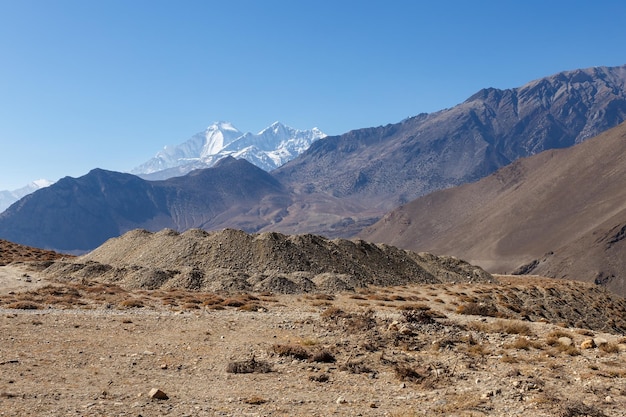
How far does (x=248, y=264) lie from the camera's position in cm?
4825

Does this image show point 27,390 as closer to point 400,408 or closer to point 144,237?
point 400,408

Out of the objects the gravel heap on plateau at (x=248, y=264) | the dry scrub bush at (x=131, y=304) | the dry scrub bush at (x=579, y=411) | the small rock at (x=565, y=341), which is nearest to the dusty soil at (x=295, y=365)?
the dry scrub bush at (x=579, y=411)

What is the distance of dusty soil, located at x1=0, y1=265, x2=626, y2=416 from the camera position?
556 inches

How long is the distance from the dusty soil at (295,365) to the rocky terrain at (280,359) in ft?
0.21

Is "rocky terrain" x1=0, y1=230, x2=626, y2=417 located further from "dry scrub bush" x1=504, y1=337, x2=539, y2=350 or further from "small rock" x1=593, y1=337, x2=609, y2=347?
"small rock" x1=593, y1=337, x2=609, y2=347

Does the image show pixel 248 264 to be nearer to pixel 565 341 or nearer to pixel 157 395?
pixel 565 341

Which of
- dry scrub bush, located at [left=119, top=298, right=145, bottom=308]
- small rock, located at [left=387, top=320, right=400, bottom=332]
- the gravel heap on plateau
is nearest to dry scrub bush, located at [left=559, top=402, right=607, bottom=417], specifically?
small rock, located at [left=387, top=320, right=400, bottom=332]

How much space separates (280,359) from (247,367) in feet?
5.13

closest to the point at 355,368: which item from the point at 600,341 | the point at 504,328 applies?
the point at 504,328

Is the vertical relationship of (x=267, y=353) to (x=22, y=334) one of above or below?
below

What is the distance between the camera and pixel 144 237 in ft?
199

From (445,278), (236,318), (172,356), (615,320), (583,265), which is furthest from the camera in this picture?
(583,265)

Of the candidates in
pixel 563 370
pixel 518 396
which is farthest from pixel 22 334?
pixel 563 370

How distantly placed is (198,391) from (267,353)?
4.42 m
